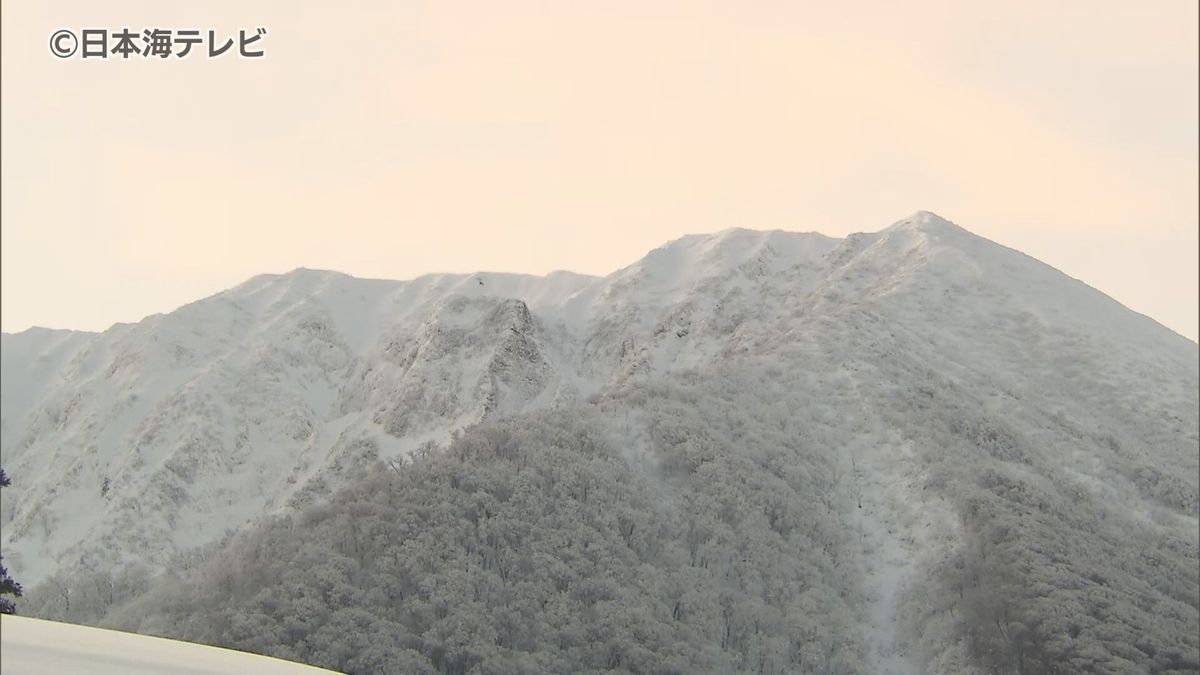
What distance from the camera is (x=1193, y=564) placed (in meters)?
60.9

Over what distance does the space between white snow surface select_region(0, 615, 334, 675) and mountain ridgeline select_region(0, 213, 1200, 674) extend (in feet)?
124

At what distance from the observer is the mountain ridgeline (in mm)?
50844

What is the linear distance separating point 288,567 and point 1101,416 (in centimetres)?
5947

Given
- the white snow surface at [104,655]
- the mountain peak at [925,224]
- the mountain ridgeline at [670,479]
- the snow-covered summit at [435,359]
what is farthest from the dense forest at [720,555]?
the mountain peak at [925,224]

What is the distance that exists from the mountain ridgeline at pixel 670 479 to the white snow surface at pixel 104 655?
37.9 m

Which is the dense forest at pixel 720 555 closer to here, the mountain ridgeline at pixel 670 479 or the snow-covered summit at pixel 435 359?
the mountain ridgeline at pixel 670 479

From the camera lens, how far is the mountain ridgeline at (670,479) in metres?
50.8

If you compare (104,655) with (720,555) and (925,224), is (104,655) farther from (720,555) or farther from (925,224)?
(925,224)

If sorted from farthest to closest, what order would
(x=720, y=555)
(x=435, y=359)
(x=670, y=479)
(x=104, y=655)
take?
(x=435, y=359) < (x=670, y=479) < (x=720, y=555) < (x=104, y=655)

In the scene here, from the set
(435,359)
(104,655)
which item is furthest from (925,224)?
(104,655)

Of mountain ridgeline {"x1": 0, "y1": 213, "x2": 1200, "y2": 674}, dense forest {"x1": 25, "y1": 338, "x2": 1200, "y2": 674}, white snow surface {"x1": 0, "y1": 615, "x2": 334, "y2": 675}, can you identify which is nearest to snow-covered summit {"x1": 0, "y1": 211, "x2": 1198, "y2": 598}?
mountain ridgeline {"x1": 0, "y1": 213, "x2": 1200, "y2": 674}

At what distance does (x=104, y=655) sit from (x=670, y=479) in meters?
54.3

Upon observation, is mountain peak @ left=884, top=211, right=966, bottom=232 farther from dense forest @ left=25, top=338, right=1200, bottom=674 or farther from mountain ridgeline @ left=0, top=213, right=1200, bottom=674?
dense forest @ left=25, top=338, right=1200, bottom=674

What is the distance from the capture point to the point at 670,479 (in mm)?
62594
